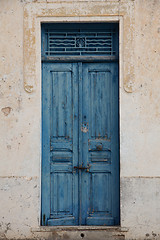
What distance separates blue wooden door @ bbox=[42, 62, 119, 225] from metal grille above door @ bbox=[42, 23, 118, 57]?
0.65 ft

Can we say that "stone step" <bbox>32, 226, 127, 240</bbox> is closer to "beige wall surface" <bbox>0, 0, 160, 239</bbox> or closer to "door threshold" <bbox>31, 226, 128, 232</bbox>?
"door threshold" <bbox>31, 226, 128, 232</bbox>

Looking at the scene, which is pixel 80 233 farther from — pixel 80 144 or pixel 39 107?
pixel 39 107

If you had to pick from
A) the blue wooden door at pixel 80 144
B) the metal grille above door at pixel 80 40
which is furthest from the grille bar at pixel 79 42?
the blue wooden door at pixel 80 144

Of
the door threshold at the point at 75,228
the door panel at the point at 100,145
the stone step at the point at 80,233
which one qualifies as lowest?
the stone step at the point at 80,233

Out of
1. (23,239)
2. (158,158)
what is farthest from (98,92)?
(23,239)

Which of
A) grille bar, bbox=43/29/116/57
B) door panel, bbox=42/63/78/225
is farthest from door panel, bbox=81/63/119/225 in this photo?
grille bar, bbox=43/29/116/57

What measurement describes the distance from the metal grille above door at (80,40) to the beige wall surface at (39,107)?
0.19 metres

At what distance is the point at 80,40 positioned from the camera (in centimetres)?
495

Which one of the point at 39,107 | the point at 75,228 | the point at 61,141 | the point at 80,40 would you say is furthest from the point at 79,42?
the point at 75,228

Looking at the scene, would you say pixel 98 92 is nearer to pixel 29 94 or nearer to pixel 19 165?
pixel 29 94

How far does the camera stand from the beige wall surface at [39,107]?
4.68 metres

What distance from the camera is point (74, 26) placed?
4.91 meters

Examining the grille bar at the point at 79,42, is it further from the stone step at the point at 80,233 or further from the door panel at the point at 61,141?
the stone step at the point at 80,233

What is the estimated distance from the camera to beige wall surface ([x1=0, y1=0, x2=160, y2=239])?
468cm
